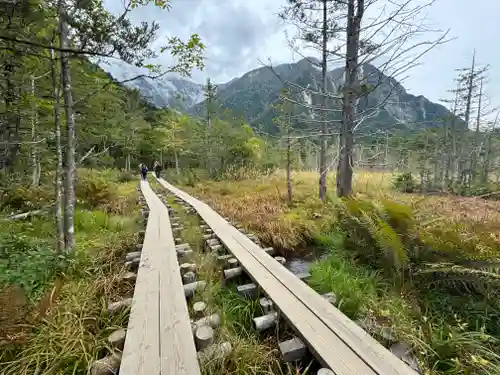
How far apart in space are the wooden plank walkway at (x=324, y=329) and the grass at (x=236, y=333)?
0.23 meters

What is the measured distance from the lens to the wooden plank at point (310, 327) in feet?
5.08

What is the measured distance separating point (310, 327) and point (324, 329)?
0.11 metres

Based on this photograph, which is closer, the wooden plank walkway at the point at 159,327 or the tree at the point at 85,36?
the wooden plank walkway at the point at 159,327

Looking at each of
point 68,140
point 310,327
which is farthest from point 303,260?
point 68,140

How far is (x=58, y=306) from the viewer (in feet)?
7.20

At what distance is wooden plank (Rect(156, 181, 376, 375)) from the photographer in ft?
5.08

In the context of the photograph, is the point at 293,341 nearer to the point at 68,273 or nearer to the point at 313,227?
the point at 68,273

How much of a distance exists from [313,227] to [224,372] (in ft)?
14.2

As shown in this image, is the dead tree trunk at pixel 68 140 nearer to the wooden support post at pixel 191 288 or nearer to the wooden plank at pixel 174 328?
the wooden plank at pixel 174 328

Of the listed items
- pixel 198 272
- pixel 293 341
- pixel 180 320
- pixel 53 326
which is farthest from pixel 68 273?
pixel 293 341

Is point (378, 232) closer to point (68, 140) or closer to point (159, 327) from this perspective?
point (159, 327)

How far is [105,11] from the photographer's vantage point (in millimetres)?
2947

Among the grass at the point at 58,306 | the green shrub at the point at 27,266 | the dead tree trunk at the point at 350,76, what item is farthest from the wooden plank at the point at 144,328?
the dead tree trunk at the point at 350,76

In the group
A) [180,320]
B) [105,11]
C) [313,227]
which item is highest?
[105,11]
